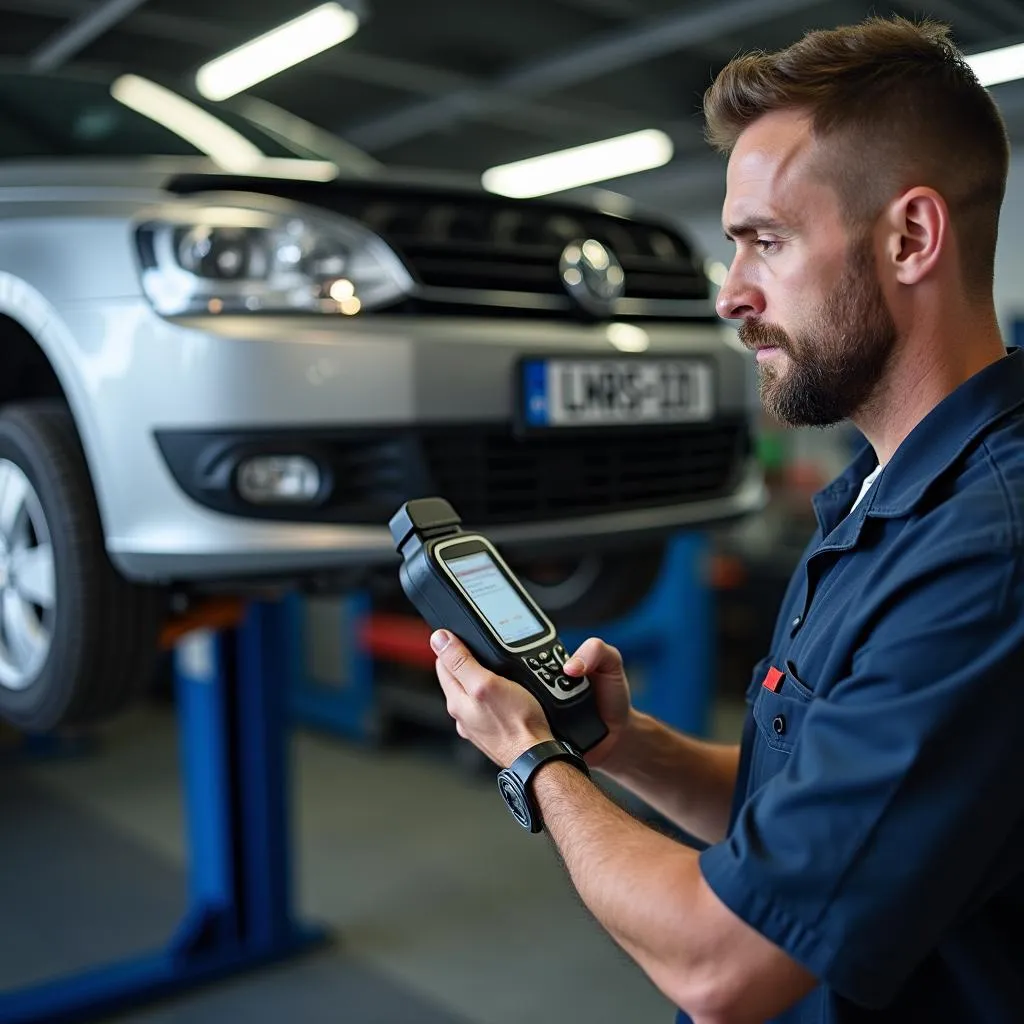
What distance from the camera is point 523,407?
1.58 meters

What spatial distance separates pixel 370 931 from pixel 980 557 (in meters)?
2.24

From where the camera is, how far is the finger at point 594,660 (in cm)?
93

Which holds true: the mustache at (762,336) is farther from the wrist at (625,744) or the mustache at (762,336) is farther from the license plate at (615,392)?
the license plate at (615,392)

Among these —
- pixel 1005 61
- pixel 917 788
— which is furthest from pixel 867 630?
pixel 1005 61

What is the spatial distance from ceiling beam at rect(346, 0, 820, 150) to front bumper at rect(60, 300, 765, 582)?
212cm

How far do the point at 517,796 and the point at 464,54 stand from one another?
511 cm

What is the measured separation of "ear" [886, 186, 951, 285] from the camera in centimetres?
75

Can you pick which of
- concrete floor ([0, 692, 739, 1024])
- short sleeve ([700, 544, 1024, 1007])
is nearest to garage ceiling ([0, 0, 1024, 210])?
concrete floor ([0, 692, 739, 1024])

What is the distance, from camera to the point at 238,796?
252 centimetres

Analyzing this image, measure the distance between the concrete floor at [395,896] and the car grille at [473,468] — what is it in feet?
1.96

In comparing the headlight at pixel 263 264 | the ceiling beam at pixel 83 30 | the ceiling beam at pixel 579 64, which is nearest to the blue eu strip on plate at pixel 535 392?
the headlight at pixel 263 264

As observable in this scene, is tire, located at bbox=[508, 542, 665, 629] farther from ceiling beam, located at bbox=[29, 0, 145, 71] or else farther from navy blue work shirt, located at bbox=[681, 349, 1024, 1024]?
ceiling beam, located at bbox=[29, 0, 145, 71]

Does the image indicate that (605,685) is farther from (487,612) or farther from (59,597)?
(59,597)

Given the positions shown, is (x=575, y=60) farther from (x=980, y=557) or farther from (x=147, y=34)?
(x=980, y=557)
